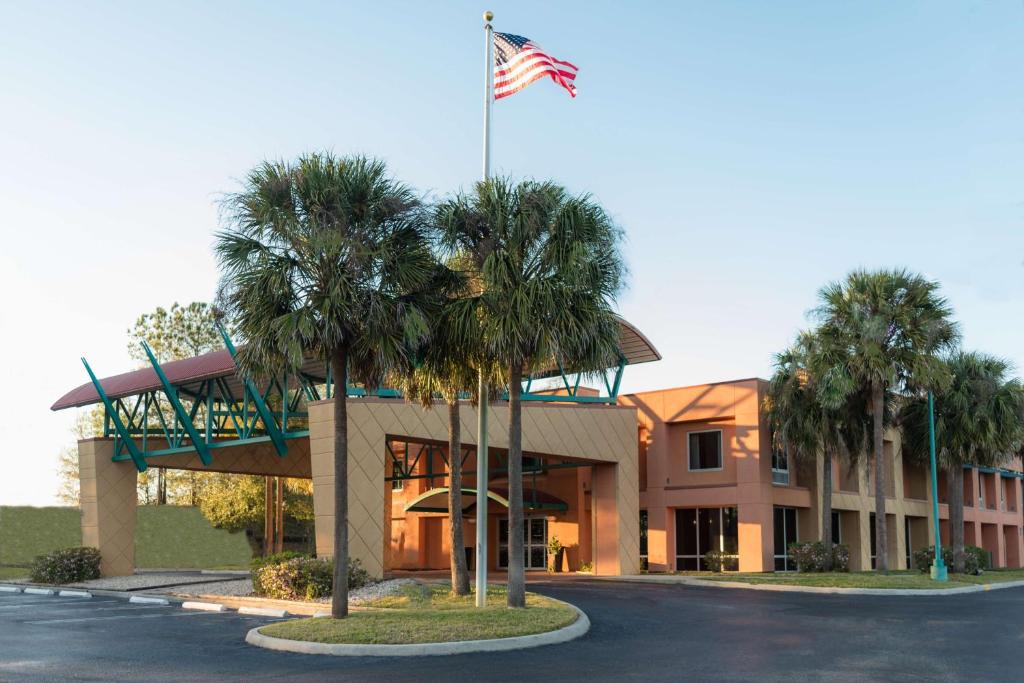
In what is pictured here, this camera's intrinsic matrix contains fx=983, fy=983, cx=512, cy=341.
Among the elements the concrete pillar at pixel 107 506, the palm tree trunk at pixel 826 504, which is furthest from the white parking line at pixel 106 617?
the palm tree trunk at pixel 826 504

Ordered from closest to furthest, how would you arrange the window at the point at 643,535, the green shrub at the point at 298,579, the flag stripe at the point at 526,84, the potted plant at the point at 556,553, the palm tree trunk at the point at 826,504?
the flag stripe at the point at 526,84 → the green shrub at the point at 298,579 → the palm tree trunk at the point at 826,504 → the potted plant at the point at 556,553 → the window at the point at 643,535

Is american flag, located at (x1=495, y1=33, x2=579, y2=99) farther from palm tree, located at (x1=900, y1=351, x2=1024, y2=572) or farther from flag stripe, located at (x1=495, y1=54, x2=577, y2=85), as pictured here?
palm tree, located at (x1=900, y1=351, x2=1024, y2=572)

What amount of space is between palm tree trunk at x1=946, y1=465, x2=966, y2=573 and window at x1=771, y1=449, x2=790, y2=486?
6.56 meters

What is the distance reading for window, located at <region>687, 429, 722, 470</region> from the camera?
127ft

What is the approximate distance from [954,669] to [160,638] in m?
12.4

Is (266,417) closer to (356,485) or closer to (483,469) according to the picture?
(356,485)

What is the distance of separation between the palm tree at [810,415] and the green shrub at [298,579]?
1832 centimetres

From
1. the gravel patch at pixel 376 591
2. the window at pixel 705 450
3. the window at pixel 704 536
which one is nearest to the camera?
the gravel patch at pixel 376 591

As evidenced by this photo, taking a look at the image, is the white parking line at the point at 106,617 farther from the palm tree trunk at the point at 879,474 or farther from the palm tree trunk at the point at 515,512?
the palm tree trunk at the point at 879,474

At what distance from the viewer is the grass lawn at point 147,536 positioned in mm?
45188

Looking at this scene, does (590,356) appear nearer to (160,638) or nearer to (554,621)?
(554,621)

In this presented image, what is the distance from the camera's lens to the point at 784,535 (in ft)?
128

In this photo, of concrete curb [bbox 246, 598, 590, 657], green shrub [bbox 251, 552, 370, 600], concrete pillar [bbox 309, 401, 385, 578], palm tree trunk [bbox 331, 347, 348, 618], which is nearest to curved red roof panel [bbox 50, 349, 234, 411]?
concrete pillar [bbox 309, 401, 385, 578]

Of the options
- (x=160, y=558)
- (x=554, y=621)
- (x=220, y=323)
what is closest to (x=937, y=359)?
(x=554, y=621)
